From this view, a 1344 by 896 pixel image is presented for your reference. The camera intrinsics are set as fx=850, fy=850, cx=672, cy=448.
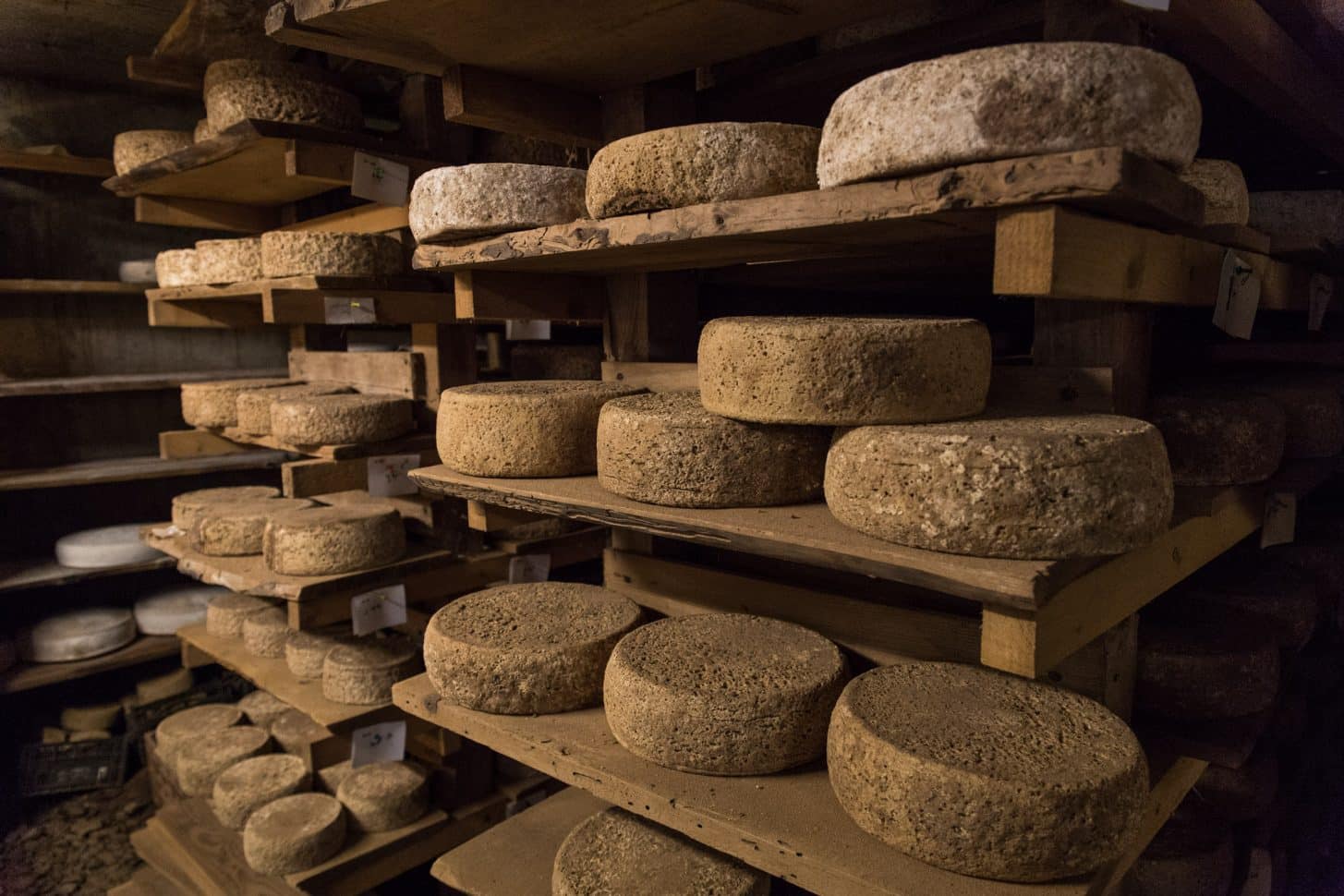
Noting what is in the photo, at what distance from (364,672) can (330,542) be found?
476 millimetres

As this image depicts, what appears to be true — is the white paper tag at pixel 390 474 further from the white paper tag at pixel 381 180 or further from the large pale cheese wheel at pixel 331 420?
the white paper tag at pixel 381 180

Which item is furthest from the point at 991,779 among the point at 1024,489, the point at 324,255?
the point at 324,255

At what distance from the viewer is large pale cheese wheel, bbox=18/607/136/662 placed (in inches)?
152

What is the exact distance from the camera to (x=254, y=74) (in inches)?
114

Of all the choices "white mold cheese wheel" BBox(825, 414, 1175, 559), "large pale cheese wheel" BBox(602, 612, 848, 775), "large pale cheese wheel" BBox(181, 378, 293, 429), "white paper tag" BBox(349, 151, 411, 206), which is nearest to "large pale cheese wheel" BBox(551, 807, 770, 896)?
"large pale cheese wheel" BBox(602, 612, 848, 775)

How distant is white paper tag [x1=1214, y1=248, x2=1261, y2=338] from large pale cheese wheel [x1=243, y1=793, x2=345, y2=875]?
276cm

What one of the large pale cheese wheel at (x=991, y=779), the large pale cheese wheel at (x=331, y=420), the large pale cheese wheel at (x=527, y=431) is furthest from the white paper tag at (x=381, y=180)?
the large pale cheese wheel at (x=991, y=779)

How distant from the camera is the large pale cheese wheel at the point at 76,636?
3.86 metres

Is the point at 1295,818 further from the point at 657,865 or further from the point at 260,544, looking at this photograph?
the point at 260,544

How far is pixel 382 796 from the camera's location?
2.82 m

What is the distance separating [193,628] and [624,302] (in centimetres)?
270

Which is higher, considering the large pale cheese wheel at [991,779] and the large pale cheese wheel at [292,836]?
the large pale cheese wheel at [991,779]

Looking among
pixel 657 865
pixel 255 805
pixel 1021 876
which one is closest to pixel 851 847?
pixel 1021 876

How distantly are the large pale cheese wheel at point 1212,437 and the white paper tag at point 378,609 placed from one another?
2258 mm
